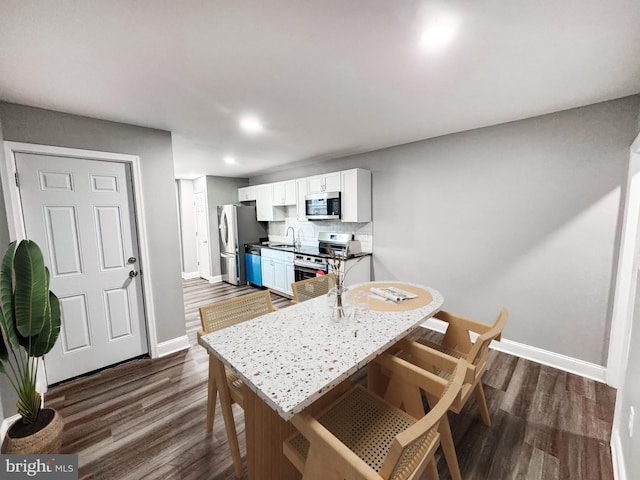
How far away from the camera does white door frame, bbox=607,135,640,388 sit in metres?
2.04

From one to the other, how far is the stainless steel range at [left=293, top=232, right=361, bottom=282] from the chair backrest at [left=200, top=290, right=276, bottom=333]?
1.93 m

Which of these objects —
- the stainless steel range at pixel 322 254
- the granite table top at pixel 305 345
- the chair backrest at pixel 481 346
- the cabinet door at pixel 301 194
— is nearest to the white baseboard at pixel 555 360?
the granite table top at pixel 305 345

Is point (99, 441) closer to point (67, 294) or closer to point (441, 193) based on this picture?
point (67, 294)

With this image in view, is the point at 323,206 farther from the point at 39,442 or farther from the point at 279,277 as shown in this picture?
the point at 39,442

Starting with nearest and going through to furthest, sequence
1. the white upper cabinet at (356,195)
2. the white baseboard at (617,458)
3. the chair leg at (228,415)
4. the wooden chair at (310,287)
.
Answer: the white baseboard at (617,458), the chair leg at (228,415), the wooden chair at (310,287), the white upper cabinet at (356,195)

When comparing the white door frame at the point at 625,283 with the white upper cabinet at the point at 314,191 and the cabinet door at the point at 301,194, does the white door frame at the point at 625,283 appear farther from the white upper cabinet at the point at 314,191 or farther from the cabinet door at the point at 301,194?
the cabinet door at the point at 301,194

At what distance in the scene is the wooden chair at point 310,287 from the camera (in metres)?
2.39

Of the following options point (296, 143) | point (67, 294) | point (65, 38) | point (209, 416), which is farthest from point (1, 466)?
point (296, 143)

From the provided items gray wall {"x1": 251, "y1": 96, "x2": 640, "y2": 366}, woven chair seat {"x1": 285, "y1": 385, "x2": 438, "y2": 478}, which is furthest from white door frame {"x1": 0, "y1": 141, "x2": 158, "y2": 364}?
gray wall {"x1": 251, "y1": 96, "x2": 640, "y2": 366}

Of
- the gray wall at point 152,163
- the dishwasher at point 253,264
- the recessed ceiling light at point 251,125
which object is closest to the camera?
the gray wall at point 152,163

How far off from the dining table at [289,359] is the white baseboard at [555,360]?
67.4 inches

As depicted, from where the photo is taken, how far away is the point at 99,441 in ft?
5.90

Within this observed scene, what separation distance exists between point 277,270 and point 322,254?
108 cm

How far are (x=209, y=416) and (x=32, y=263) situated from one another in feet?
4.83
